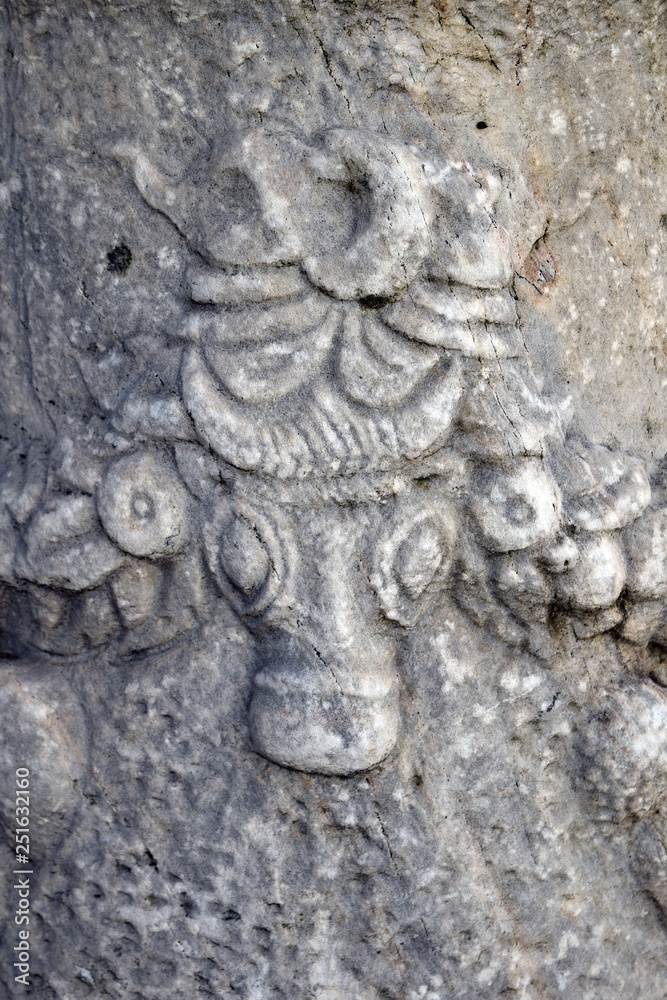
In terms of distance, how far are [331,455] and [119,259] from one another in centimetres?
37

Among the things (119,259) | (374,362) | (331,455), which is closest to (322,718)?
(331,455)

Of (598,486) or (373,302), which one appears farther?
(598,486)

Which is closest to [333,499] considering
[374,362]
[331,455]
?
[331,455]

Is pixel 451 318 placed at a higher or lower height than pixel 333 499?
higher

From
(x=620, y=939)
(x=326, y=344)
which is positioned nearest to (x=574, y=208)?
(x=326, y=344)

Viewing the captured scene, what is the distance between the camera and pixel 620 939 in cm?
146

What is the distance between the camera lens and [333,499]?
Answer: 1.27 meters

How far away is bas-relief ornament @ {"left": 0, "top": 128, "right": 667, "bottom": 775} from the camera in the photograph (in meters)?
1.24

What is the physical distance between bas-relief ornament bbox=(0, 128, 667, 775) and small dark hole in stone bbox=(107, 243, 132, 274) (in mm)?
68

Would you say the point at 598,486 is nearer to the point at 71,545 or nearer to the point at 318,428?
the point at 318,428

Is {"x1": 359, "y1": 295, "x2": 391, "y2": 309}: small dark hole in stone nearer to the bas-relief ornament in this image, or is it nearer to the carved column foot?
the bas-relief ornament

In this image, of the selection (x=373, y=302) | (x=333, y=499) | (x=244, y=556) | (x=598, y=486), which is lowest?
(x=244, y=556)

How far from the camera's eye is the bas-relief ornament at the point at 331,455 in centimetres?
124

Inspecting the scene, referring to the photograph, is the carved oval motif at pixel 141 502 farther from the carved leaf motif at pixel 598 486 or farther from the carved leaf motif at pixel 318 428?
the carved leaf motif at pixel 598 486
